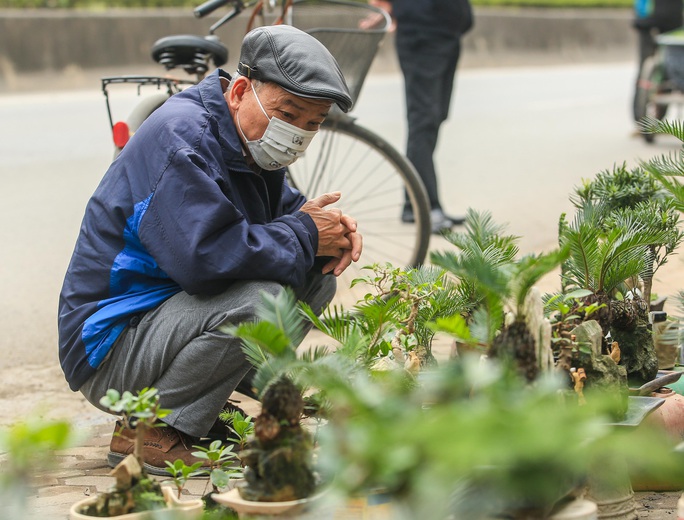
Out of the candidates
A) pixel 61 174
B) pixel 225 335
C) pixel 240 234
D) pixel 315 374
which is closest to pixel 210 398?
pixel 225 335

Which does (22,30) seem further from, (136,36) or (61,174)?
(61,174)

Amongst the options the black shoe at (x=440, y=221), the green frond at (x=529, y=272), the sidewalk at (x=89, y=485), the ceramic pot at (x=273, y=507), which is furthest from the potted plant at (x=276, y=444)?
the black shoe at (x=440, y=221)

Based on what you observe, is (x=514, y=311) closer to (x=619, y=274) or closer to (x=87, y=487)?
(x=619, y=274)

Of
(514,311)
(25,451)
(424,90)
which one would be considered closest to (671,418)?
(514,311)

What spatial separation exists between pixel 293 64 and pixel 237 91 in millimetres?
236

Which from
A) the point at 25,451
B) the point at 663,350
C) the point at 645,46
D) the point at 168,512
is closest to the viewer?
the point at 25,451

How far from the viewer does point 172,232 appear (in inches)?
108

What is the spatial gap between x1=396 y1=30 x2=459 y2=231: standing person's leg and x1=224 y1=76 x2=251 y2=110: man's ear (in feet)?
10.3

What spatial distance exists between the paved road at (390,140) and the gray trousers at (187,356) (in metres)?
0.82

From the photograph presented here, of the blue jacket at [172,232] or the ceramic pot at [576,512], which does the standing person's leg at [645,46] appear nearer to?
the blue jacket at [172,232]

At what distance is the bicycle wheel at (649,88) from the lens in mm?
9680

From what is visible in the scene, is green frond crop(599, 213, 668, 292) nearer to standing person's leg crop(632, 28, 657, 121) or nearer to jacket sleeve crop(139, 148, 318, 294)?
jacket sleeve crop(139, 148, 318, 294)

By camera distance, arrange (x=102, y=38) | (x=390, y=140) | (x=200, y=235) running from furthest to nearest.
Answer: (x=102, y=38) < (x=390, y=140) < (x=200, y=235)

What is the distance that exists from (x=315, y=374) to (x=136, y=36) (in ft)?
39.8
